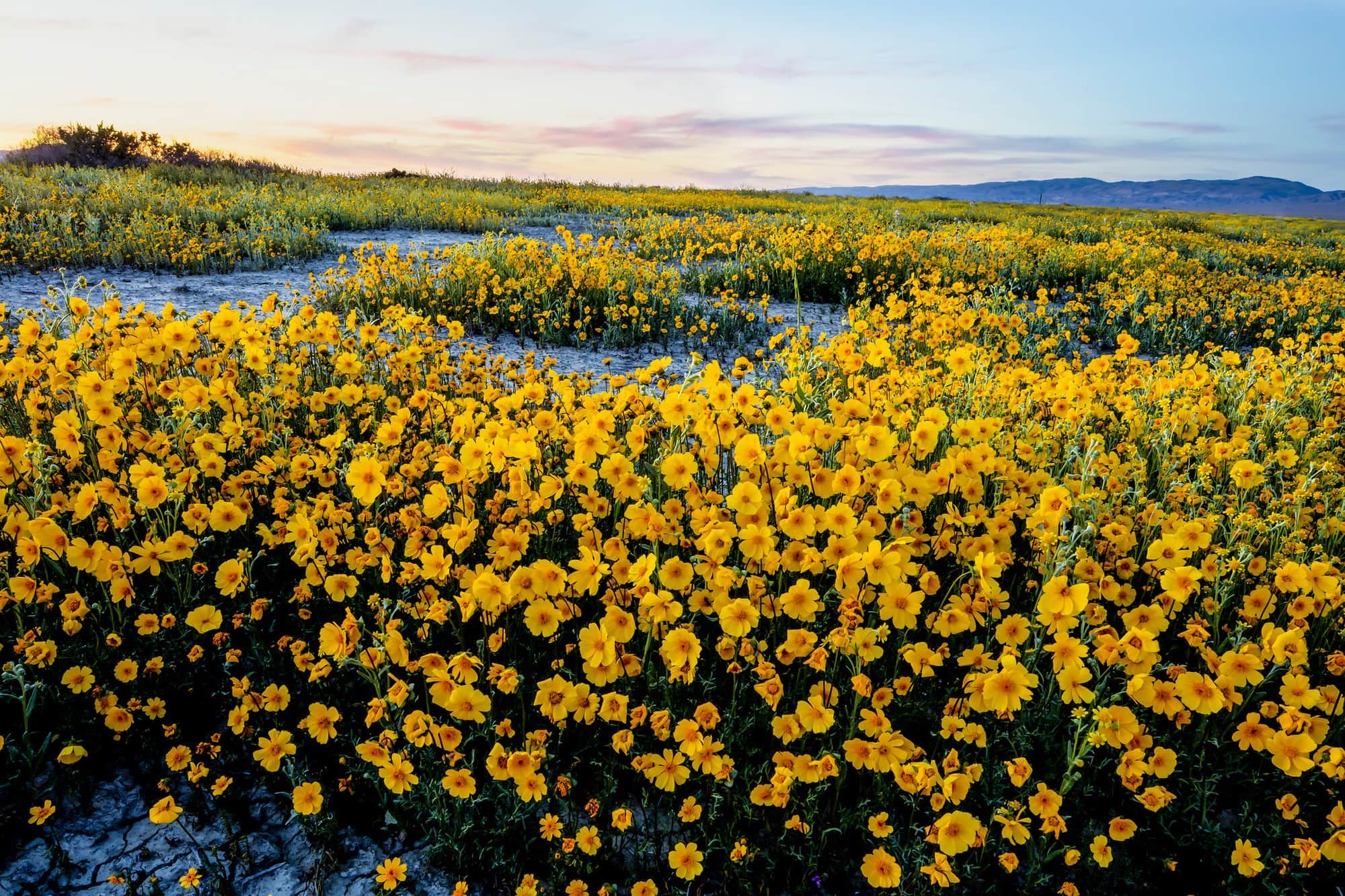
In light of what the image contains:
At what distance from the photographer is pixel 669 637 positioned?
2.20 metres

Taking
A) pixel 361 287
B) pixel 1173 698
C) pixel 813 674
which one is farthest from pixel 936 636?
pixel 361 287

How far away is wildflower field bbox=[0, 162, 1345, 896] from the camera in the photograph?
219cm

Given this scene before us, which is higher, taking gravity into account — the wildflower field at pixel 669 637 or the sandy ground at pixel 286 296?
the sandy ground at pixel 286 296

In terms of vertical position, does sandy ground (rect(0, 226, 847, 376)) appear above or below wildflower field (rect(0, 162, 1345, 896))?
above

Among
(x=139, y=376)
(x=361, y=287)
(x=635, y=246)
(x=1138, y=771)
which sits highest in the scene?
(x=635, y=246)

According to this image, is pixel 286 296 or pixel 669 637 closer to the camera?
pixel 669 637

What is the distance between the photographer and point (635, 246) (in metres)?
12.2

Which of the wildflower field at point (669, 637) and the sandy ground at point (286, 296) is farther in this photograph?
the sandy ground at point (286, 296)

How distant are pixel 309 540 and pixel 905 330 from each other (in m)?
6.38

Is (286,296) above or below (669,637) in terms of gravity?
above

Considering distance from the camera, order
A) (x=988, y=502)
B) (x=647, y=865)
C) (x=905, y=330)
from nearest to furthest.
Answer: (x=647, y=865) → (x=988, y=502) → (x=905, y=330)

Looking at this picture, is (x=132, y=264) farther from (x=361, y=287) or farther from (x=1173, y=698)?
(x=1173, y=698)

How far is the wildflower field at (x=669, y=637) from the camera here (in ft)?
7.18

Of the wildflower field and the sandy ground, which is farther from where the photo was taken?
the sandy ground
